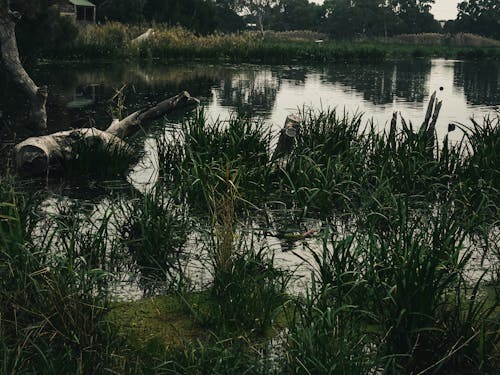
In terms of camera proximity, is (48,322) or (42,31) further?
(42,31)

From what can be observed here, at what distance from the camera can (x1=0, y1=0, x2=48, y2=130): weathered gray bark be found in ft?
47.2

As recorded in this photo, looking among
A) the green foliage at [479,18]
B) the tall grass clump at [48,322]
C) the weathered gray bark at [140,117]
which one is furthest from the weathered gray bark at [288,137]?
the green foliage at [479,18]

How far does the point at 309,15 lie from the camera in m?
103

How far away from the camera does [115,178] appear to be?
10.3 metres

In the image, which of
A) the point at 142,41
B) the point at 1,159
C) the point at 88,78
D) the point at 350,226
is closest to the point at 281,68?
the point at 142,41

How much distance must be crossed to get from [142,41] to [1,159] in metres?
28.6

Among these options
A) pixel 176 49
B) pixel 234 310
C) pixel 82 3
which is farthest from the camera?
pixel 82 3

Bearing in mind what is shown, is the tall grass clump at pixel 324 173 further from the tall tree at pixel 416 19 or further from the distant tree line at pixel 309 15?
the tall tree at pixel 416 19

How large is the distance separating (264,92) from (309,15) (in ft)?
270

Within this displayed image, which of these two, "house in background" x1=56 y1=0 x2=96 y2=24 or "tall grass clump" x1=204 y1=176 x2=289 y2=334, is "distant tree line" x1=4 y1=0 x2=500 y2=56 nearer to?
"house in background" x1=56 y1=0 x2=96 y2=24

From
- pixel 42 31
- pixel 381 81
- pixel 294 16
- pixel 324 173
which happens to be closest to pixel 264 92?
pixel 381 81

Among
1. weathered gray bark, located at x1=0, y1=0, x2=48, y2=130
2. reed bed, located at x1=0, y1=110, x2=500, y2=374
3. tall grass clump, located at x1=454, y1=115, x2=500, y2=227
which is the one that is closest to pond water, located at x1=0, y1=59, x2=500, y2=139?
weathered gray bark, located at x1=0, y1=0, x2=48, y2=130

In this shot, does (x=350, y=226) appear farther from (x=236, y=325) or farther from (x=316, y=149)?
(x=236, y=325)

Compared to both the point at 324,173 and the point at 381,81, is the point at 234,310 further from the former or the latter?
the point at 381,81
